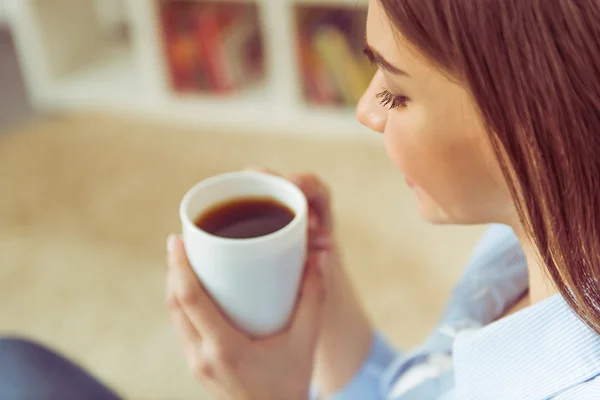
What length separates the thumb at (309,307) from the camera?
63 cm

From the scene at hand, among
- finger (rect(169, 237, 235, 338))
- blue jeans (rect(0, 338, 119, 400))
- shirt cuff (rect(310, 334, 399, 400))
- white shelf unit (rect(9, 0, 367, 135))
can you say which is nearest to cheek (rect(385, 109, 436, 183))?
finger (rect(169, 237, 235, 338))

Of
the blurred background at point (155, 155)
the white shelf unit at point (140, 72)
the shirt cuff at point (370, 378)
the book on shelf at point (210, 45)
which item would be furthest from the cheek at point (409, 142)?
the book on shelf at point (210, 45)

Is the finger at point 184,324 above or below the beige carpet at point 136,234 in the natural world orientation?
above

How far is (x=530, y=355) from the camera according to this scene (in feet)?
1.80

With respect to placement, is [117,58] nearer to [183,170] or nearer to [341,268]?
[183,170]

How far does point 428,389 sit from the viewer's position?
27.4 inches

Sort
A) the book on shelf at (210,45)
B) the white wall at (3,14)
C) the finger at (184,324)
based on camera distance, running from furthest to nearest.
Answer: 1. the white wall at (3,14)
2. the book on shelf at (210,45)
3. the finger at (184,324)

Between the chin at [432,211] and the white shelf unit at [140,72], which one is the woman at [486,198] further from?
the white shelf unit at [140,72]

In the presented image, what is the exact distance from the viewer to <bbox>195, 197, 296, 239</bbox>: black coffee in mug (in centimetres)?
61

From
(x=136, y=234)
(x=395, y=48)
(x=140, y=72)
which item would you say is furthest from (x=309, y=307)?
(x=140, y=72)

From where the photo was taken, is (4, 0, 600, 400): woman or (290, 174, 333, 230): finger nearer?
(4, 0, 600, 400): woman

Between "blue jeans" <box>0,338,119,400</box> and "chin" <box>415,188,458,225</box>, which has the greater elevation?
"chin" <box>415,188,458,225</box>

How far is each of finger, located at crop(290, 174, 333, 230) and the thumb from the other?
0.10 meters

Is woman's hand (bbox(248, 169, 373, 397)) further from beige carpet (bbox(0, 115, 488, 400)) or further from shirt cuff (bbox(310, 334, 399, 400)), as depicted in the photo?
beige carpet (bbox(0, 115, 488, 400))
